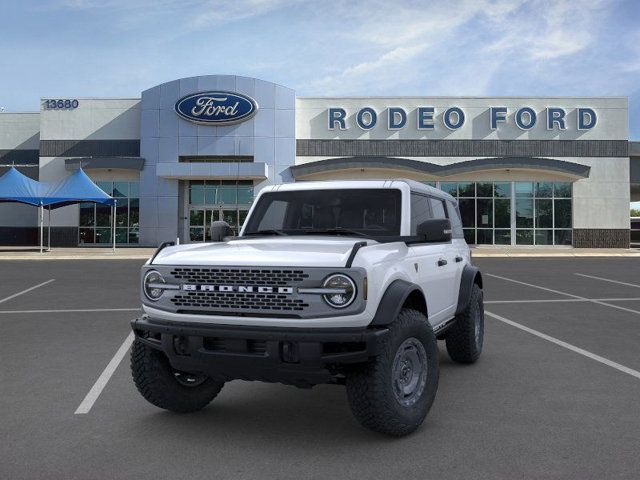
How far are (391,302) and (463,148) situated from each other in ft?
104

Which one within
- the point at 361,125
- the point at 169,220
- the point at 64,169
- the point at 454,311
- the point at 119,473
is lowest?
the point at 119,473

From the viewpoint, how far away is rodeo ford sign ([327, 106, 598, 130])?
33750 mm

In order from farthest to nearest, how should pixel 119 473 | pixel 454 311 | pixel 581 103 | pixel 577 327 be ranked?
pixel 581 103
pixel 577 327
pixel 454 311
pixel 119 473

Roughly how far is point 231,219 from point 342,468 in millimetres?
31949

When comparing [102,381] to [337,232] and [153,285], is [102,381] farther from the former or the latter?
[337,232]

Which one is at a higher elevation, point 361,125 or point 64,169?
point 361,125

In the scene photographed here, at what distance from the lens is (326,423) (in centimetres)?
427

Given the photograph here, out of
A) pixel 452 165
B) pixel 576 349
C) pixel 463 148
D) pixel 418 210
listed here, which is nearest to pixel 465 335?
pixel 418 210

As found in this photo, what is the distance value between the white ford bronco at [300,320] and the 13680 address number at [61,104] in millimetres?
34651

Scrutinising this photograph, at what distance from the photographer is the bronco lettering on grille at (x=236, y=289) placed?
365 centimetres

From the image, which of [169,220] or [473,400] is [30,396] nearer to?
[473,400]

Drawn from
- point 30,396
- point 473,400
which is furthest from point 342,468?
point 30,396

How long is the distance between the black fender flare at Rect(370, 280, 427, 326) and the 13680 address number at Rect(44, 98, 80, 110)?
117 feet

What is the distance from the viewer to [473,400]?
4.86 m
